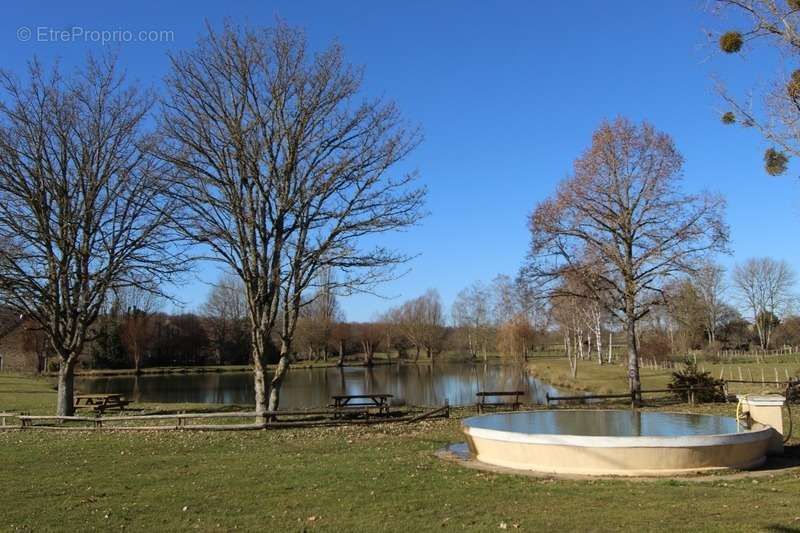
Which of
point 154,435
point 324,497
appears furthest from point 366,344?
point 324,497

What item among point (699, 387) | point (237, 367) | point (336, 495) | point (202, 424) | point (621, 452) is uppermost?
point (621, 452)

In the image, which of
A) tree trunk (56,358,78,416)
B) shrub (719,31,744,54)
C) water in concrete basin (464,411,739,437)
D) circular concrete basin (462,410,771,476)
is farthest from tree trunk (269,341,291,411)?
shrub (719,31,744,54)

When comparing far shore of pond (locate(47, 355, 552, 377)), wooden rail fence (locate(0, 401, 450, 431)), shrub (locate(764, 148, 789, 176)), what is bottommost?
far shore of pond (locate(47, 355, 552, 377))

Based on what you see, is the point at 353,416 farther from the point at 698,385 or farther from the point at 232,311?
the point at 232,311

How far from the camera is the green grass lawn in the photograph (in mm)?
7613

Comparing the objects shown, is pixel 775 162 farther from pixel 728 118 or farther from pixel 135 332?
pixel 135 332

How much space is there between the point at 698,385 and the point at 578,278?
5.89m

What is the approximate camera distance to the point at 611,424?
15.5 meters

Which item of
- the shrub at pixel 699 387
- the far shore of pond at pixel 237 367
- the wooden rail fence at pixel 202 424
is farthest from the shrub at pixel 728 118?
the far shore of pond at pixel 237 367

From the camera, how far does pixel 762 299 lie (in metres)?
82.4

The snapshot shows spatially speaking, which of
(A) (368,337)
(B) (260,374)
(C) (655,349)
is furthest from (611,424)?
(A) (368,337)

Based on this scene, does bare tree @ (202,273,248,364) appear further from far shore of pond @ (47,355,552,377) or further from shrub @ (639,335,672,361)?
shrub @ (639,335,672,361)

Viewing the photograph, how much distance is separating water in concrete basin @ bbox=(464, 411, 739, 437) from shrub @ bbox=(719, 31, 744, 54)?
307 inches

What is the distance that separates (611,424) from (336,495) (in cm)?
867
